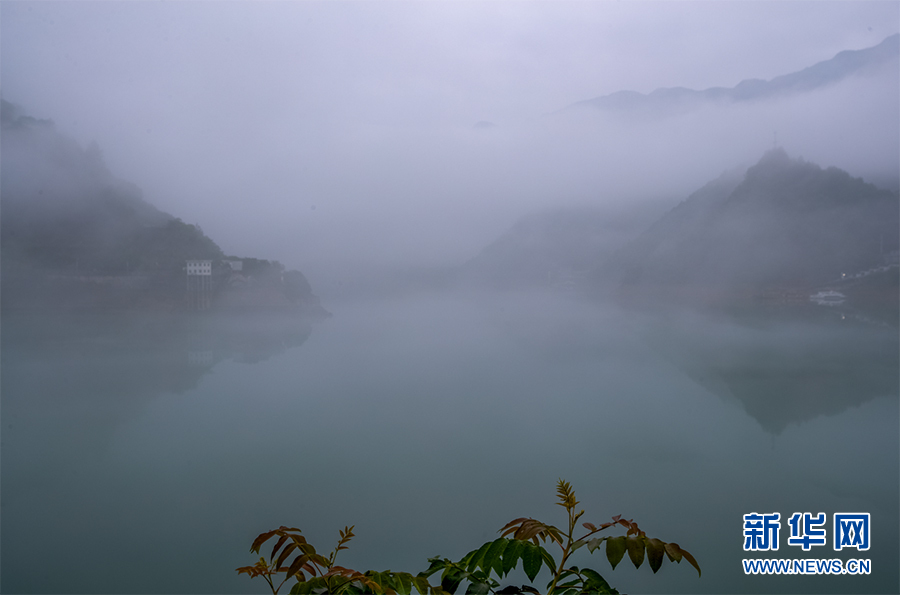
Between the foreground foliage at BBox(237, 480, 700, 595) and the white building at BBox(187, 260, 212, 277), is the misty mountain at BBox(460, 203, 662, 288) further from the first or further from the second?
the foreground foliage at BBox(237, 480, 700, 595)

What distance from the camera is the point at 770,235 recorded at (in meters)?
3.86

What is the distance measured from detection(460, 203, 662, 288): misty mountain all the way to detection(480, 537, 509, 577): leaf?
138 inches

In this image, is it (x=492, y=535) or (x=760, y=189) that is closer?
(x=492, y=535)

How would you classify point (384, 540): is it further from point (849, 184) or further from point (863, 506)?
point (849, 184)

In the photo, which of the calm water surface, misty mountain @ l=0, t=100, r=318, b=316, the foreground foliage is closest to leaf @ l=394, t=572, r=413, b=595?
the foreground foliage

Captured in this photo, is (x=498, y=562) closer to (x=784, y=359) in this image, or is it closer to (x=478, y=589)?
(x=478, y=589)

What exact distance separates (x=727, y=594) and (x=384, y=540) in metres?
1.45

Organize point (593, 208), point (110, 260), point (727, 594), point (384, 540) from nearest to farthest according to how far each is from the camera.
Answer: point (727, 594) < point (384, 540) < point (110, 260) < point (593, 208)

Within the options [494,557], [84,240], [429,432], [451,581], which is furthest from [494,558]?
[84,240]

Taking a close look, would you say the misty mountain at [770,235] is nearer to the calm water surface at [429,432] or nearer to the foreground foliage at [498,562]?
the calm water surface at [429,432]

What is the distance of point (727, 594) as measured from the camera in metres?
1.96

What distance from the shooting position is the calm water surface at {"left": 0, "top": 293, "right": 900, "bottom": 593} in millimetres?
2197

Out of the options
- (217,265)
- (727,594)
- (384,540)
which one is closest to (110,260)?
(217,265)

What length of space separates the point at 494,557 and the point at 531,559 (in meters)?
0.04
